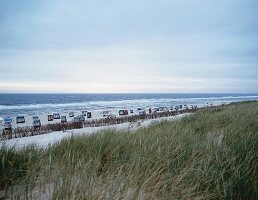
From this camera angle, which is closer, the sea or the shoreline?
the shoreline

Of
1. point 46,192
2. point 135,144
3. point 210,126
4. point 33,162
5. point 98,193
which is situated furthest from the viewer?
point 210,126

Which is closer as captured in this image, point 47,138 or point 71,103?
point 47,138

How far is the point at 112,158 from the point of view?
3979 mm

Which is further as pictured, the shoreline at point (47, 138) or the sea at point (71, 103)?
the sea at point (71, 103)

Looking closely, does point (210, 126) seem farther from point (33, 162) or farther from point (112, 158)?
point (33, 162)

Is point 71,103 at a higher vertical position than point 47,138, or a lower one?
lower

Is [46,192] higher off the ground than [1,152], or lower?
lower

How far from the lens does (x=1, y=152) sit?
11.3ft

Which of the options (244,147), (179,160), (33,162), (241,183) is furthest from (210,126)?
(33,162)

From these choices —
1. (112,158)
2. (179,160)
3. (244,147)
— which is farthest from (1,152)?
(244,147)

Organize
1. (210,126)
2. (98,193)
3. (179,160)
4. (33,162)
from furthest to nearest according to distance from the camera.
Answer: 1. (210,126)
2. (179,160)
3. (33,162)
4. (98,193)

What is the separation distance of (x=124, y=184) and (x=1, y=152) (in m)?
1.92

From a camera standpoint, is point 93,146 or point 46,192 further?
point 93,146

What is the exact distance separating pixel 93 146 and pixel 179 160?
1529 mm
